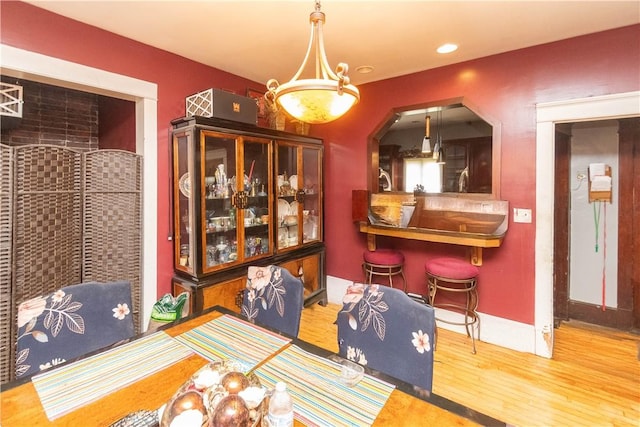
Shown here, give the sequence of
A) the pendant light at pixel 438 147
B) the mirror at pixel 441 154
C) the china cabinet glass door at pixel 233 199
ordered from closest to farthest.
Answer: the china cabinet glass door at pixel 233 199, the pendant light at pixel 438 147, the mirror at pixel 441 154

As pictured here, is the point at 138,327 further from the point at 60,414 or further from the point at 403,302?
the point at 403,302

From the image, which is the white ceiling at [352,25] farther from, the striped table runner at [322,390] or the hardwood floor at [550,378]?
the hardwood floor at [550,378]

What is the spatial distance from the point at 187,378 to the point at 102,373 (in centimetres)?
31

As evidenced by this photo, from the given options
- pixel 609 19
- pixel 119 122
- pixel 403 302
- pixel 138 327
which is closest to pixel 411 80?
pixel 609 19

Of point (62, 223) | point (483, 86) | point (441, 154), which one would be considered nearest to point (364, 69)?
point (483, 86)

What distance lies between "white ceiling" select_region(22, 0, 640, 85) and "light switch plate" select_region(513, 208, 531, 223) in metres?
1.32

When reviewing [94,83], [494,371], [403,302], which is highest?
[94,83]

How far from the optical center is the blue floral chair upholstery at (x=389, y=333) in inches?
48.8

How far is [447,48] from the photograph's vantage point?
2.54m

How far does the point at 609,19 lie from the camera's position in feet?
6.97

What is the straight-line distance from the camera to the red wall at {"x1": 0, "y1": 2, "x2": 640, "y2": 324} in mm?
2143

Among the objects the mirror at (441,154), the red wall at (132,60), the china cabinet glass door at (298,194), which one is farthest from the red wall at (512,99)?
the red wall at (132,60)

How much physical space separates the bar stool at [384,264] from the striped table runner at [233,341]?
70.5 inches

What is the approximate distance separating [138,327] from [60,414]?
1.84m
